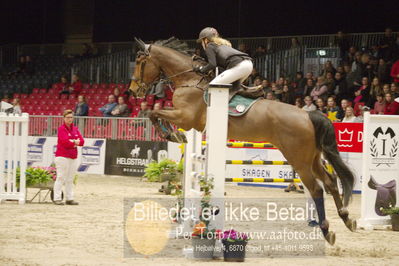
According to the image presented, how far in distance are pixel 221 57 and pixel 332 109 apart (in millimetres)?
8098

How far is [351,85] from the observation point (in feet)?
54.1

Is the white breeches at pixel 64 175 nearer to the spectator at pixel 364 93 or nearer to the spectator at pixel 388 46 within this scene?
the spectator at pixel 364 93

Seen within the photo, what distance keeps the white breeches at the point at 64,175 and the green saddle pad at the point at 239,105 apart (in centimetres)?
421

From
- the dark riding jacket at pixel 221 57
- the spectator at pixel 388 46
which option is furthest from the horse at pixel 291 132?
the spectator at pixel 388 46

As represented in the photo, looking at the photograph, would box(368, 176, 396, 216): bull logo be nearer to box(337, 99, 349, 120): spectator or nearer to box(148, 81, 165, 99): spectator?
box(148, 81, 165, 99): spectator

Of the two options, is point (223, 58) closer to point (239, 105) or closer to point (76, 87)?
point (239, 105)

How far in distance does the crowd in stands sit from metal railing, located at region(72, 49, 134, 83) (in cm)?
692

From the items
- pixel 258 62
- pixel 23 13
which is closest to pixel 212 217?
pixel 258 62

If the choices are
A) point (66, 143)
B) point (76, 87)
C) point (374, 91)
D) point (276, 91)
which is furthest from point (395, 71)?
point (76, 87)

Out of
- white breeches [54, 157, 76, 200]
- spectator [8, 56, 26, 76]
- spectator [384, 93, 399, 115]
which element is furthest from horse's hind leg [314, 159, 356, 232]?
spectator [8, 56, 26, 76]

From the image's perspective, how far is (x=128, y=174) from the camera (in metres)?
18.2

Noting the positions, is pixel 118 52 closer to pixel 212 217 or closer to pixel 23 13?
pixel 23 13

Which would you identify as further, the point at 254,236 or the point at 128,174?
the point at 128,174

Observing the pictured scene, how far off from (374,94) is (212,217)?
976 cm
